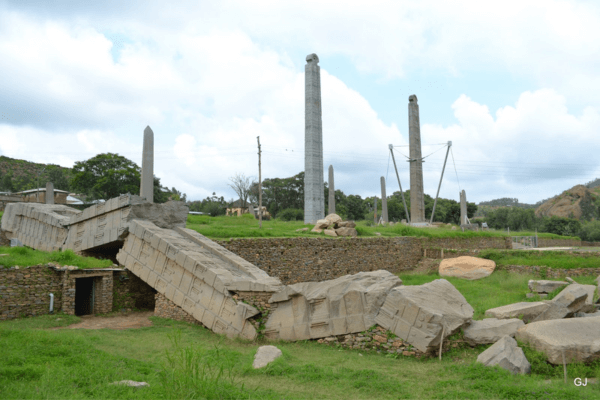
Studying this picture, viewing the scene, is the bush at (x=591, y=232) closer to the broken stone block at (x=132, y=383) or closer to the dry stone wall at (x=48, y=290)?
the dry stone wall at (x=48, y=290)

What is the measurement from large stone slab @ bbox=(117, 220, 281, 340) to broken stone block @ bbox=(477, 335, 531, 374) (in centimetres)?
488

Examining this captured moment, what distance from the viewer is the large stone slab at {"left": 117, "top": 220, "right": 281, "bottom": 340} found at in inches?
401

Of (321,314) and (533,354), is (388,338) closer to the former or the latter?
(321,314)

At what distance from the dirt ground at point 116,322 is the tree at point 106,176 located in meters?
27.0

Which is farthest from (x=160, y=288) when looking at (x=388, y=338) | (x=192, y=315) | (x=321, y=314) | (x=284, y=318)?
(x=388, y=338)

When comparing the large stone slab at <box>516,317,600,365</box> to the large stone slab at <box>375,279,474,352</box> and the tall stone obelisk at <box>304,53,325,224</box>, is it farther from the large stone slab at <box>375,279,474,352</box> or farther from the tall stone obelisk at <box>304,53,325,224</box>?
the tall stone obelisk at <box>304,53,325,224</box>

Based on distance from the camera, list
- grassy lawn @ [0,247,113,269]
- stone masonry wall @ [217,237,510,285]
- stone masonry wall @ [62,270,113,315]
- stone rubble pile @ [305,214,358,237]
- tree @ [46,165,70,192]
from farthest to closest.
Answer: tree @ [46,165,70,192]
stone rubble pile @ [305,214,358,237]
stone masonry wall @ [217,237,510,285]
stone masonry wall @ [62,270,113,315]
grassy lawn @ [0,247,113,269]

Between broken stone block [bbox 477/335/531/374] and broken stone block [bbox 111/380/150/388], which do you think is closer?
Result: broken stone block [bbox 111/380/150/388]

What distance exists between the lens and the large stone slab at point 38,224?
1565 centimetres

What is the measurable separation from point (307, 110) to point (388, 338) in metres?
14.7

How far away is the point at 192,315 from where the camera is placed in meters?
11.0

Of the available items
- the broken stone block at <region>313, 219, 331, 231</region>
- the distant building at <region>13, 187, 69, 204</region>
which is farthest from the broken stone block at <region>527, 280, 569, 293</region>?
the distant building at <region>13, 187, 69, 204</region>

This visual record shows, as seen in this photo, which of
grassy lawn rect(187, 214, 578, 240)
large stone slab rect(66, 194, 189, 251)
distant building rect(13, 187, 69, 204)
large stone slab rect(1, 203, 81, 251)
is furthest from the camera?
distant building rect(13, 187, 69, 204)

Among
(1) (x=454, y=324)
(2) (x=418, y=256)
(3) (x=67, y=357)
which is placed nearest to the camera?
(3) (x=67, y=357)
